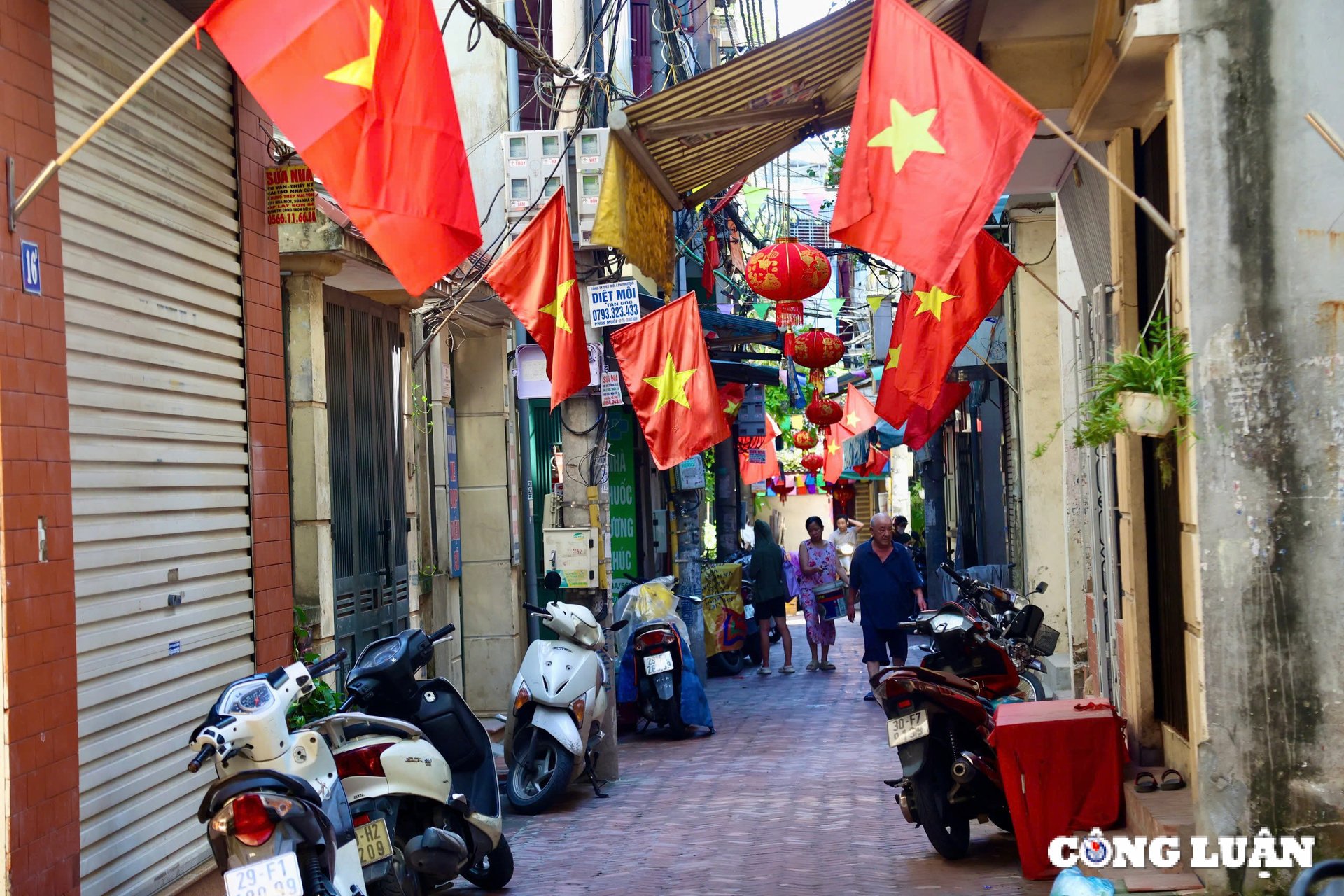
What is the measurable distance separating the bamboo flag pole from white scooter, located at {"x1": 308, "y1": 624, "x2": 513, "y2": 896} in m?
2.51

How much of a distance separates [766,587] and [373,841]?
11.9m

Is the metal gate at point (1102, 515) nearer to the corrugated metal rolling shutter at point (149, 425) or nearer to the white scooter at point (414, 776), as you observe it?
the white scooter at point (414, 776)

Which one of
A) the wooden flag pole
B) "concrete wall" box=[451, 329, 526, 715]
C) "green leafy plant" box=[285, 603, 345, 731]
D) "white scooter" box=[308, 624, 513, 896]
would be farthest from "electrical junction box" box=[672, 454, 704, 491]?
the wooden flag pole

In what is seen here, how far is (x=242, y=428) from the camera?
7.23m

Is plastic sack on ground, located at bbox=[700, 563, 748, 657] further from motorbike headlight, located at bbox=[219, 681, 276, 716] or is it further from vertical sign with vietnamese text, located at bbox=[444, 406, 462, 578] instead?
motorbike headlight, located at bbox=[219, 681, 276, 716]

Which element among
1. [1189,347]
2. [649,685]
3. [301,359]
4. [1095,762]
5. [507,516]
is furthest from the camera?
[507,516]

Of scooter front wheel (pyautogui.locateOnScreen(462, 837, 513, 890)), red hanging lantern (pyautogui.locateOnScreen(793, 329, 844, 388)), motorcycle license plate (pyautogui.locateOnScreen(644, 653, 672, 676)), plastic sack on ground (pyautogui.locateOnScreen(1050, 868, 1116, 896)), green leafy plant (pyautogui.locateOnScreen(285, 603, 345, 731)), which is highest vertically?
red hanging lantern (pyautogui.locateOnScreen(793, 329, 844, 388))

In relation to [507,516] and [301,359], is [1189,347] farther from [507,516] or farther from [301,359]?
[507,516]

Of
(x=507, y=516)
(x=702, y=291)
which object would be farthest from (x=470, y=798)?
(x=702, y=291)

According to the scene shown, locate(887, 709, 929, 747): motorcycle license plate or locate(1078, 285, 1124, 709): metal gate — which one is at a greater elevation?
locate(1078, 285, 1124, 709): metal gate

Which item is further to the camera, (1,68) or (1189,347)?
(1189,347)

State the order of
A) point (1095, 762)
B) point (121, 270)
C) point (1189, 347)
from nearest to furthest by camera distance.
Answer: point (1189, 347) → point (121, 270) → point (1095, 762)

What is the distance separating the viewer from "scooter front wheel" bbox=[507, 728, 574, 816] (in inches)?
367

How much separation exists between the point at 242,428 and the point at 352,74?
2.86 m
